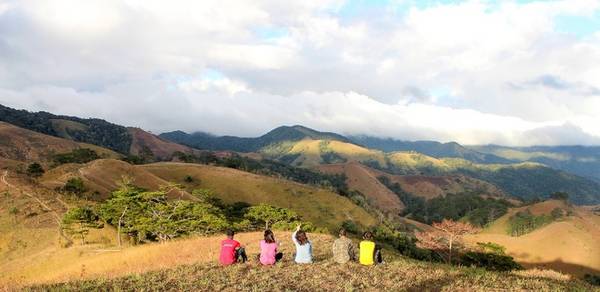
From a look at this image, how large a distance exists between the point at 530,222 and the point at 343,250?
7678 inches

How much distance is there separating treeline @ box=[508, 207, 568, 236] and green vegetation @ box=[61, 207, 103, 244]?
179 m

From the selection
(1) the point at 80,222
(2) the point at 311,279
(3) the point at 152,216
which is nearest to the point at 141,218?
(3) the point at 152,216

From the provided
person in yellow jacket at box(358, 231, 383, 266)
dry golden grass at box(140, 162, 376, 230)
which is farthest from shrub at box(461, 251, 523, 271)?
dry golden grass at box(140, 162, 376, 230)

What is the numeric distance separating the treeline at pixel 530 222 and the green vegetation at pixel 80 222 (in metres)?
179

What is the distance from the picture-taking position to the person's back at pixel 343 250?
22.1 meters

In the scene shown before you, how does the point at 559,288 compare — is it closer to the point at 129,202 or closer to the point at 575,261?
the point at 129,202

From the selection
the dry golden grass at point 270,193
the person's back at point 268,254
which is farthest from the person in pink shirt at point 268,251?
the dry golden grass at point 270,193

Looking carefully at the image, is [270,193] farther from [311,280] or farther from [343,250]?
[311,280]

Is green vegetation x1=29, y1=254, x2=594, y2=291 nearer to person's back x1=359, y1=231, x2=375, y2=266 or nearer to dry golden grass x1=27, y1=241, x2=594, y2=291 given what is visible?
dry golden grass x1=27, y1=241, x2=594, y2=291

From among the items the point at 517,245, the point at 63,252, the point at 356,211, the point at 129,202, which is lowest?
the point at 517,245

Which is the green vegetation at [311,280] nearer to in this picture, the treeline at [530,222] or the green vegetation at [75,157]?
the green vegetation at [75,157]

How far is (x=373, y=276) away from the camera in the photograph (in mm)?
18984

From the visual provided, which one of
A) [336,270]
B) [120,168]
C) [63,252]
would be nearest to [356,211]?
[120,168]

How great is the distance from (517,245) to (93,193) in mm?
125830
